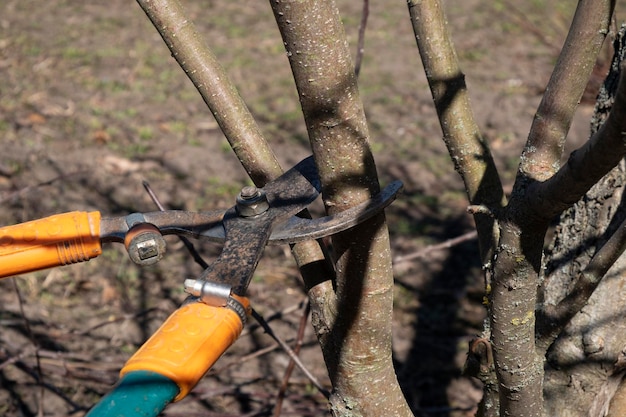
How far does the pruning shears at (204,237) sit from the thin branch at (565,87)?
12.7 inches

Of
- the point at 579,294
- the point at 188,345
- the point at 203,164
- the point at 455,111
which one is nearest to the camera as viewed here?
the point at 188,345

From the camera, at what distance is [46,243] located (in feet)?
5.26

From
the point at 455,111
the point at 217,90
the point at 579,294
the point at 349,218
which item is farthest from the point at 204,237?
the point at 579,294

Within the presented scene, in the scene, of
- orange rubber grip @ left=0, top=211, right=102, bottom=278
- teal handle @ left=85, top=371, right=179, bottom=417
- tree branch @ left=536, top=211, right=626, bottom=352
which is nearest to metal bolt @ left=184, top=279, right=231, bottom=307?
teal handle @ left=85, top=371, right=179, bottom=417

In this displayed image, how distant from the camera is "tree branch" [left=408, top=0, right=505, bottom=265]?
5.61ft

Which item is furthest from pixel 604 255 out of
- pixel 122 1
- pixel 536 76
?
A: pixel 122 1

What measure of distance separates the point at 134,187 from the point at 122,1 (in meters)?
4.05

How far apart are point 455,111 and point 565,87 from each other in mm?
361

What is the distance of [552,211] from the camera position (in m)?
1.25

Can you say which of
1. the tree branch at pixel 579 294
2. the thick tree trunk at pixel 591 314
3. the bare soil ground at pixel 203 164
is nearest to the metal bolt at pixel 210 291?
the tree branch at pixel 579 294

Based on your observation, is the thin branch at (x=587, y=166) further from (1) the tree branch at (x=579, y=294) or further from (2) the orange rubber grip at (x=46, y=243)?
(2) the orange rubber grip at (x=46, y=243)

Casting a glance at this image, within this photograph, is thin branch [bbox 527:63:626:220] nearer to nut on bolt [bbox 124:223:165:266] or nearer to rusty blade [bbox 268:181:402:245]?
rusty blade [bbox 268:181:402:245]

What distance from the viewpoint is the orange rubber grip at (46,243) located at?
1594 mm

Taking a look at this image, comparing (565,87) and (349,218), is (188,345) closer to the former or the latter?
(349,218)
